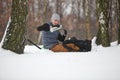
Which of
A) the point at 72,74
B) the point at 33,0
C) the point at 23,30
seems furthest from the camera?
the point at 33,0

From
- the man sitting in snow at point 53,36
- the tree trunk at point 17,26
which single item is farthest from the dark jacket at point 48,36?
the tree trunk at point 17,26

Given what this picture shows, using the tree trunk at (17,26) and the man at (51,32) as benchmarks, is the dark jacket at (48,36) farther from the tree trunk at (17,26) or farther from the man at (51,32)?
the tree trunk at (17,26)

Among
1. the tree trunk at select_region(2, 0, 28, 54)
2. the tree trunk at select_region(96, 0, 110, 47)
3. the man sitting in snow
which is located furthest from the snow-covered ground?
the tree trunk at select_region(96, 0, 110, 47)

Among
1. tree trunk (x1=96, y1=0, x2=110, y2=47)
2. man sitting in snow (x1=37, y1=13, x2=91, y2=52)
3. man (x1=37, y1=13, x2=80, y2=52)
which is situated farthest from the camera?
tree trunk (x1=96, y1=0, x2=110, y2=47)

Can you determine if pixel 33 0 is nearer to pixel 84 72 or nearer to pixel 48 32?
pixel 48 32

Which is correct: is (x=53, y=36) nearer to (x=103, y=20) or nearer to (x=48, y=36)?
(x=48, y=36)

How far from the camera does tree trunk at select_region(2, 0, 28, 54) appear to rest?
5.71 m

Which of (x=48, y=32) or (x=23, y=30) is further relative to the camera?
(x=48, y=32)

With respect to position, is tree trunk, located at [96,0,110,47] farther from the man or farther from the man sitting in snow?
the man

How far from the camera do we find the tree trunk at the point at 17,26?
5.71 m

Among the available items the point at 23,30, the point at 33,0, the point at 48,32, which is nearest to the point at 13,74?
the point at 23,30

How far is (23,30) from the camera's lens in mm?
5816

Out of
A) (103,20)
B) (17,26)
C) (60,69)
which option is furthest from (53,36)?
(60,69)

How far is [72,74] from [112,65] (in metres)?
0.90
